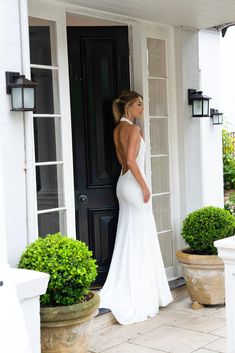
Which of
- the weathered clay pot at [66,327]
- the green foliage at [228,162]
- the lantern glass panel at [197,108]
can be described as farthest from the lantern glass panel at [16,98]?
the green foliage at [228,162]

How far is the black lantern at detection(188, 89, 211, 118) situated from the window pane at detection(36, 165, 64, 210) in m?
1.81

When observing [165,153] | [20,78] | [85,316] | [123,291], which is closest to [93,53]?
[165,153]

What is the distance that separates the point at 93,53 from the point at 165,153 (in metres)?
1.26

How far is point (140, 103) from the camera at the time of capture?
4902mm

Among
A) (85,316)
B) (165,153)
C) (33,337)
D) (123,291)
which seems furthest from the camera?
(165,153)

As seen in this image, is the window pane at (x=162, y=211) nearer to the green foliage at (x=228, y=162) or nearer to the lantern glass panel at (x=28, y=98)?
the lantern glass panel at (x=28, y=98)

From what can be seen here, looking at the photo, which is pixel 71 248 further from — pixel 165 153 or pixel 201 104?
pixel 201 104

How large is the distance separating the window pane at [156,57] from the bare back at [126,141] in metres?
0.87

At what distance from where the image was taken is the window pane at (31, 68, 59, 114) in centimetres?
439

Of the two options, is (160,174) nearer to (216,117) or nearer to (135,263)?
(135,263)

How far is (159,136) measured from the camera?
18.2ft

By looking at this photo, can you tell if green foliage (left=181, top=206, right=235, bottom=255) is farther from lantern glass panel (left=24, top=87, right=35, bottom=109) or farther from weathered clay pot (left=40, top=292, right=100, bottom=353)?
lantern glass panel (left=24, top=87, right=35, bottom=109)

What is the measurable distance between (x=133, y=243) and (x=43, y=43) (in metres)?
1.83

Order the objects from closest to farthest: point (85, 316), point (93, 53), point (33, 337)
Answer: point (33, 337), point (85, 316), point (93, 53)
